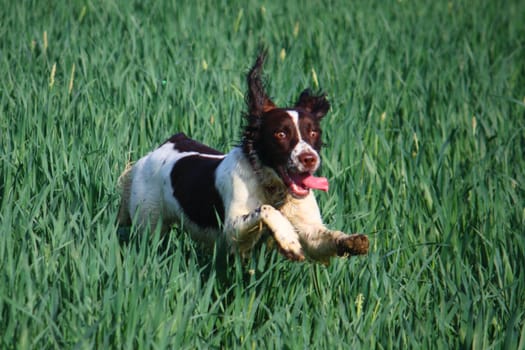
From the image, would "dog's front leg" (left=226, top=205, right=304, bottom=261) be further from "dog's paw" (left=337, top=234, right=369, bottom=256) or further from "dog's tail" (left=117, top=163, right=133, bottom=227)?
"dog's tail" (left=117, top=163, right=133, bottom=227)

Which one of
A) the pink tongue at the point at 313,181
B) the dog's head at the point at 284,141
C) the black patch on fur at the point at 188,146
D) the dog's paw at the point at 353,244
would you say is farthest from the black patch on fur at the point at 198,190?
the dog's paw at the point at 353,244

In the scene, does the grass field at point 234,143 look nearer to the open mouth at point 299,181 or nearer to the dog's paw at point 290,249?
the dog's paw at point 290,249

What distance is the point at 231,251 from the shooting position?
11.6ft

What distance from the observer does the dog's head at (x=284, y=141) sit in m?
3.47

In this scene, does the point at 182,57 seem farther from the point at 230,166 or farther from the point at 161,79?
the point at 230,166

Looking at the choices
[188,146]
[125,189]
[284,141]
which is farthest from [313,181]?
[125,189]

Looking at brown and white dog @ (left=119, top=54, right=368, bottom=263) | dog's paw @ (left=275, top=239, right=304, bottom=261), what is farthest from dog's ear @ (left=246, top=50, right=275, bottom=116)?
dog's paw @ (left=275, top=239, right=304, bottom=261)

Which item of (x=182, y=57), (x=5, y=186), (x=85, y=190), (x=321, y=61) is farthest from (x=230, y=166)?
(x=321, y=61)

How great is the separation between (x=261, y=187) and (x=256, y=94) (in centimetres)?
42

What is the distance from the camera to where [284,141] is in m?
3.53

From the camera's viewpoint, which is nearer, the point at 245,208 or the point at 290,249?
the point at 290,249

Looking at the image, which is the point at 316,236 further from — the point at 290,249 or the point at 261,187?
the point at 261,187

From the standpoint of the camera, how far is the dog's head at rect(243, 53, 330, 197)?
3.47 meters

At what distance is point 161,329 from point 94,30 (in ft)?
14.5
